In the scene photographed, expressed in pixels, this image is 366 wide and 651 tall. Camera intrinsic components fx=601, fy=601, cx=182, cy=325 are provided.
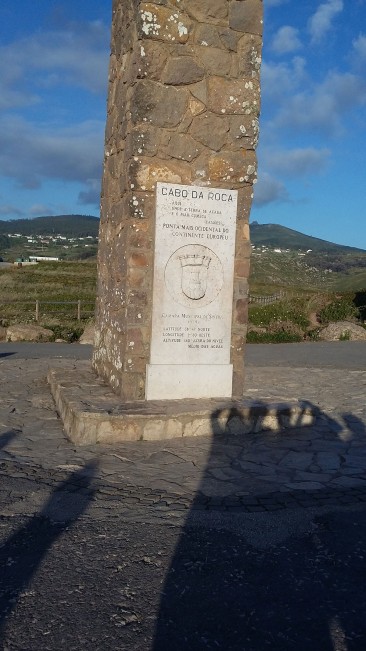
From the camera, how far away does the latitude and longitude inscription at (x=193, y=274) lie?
596 cm

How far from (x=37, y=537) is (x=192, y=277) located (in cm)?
327

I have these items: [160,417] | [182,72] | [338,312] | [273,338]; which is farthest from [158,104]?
[338,312]

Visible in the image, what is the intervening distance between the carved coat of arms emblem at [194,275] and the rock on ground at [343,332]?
10.9 meters

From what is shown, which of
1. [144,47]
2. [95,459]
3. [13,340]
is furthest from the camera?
[13,340]

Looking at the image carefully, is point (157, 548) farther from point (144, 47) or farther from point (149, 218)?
point (144, 47)

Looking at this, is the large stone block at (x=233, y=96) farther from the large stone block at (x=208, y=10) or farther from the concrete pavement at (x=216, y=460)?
the concrete pavement at (x=216, y=460)

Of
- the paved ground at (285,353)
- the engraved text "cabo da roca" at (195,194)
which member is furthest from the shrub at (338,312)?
the engraved text "cabo da roca" at (195,194)

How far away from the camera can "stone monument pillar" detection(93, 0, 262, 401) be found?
5840 millimetres

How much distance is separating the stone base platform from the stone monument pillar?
0.93ft

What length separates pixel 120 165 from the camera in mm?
6395

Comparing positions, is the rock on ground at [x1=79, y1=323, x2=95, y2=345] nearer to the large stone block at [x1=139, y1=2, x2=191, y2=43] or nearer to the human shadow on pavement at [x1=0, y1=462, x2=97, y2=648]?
the large stone block at [x1=139, y1=2, x2=191, y2=43]

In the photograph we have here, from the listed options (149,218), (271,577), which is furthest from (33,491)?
(149,218)

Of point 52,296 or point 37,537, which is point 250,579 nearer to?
point 37,537

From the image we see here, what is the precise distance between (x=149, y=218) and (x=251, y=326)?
11.9 m
